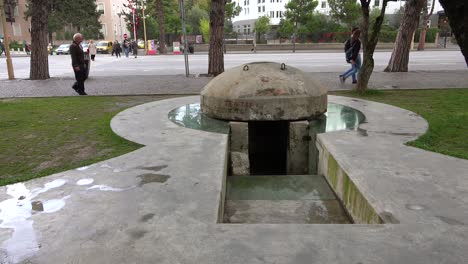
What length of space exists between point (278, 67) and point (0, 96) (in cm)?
932

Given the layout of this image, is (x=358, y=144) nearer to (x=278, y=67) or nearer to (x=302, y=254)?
(x=278, y=67)

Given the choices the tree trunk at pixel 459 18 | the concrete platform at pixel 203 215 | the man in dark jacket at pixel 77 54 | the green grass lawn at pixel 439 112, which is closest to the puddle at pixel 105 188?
the concrete platform at pixel 203 215

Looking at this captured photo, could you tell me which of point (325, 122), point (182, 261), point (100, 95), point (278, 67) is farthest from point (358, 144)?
point (100, 95)

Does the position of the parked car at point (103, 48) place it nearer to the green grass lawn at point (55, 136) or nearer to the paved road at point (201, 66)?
the paved road at point (201, 66)

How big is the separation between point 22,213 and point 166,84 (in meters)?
11.0

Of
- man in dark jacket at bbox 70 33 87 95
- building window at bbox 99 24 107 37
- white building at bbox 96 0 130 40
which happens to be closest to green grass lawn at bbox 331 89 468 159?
man in dark jacket at bbox 70 33 87 95

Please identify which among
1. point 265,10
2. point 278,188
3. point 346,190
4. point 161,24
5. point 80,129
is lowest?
point 278,188

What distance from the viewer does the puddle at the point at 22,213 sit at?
302 centimetres

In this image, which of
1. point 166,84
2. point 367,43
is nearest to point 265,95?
point 367,43

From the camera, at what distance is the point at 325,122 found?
7.23 metres

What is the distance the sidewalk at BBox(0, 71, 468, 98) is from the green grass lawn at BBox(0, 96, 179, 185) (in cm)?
194

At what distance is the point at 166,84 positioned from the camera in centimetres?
1435

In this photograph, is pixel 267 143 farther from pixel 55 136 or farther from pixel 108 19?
pixel 108 19

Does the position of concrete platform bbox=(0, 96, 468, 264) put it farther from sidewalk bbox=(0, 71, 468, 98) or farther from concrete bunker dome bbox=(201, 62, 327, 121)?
sidewalk bbox=(0, 71, 468, 98)
